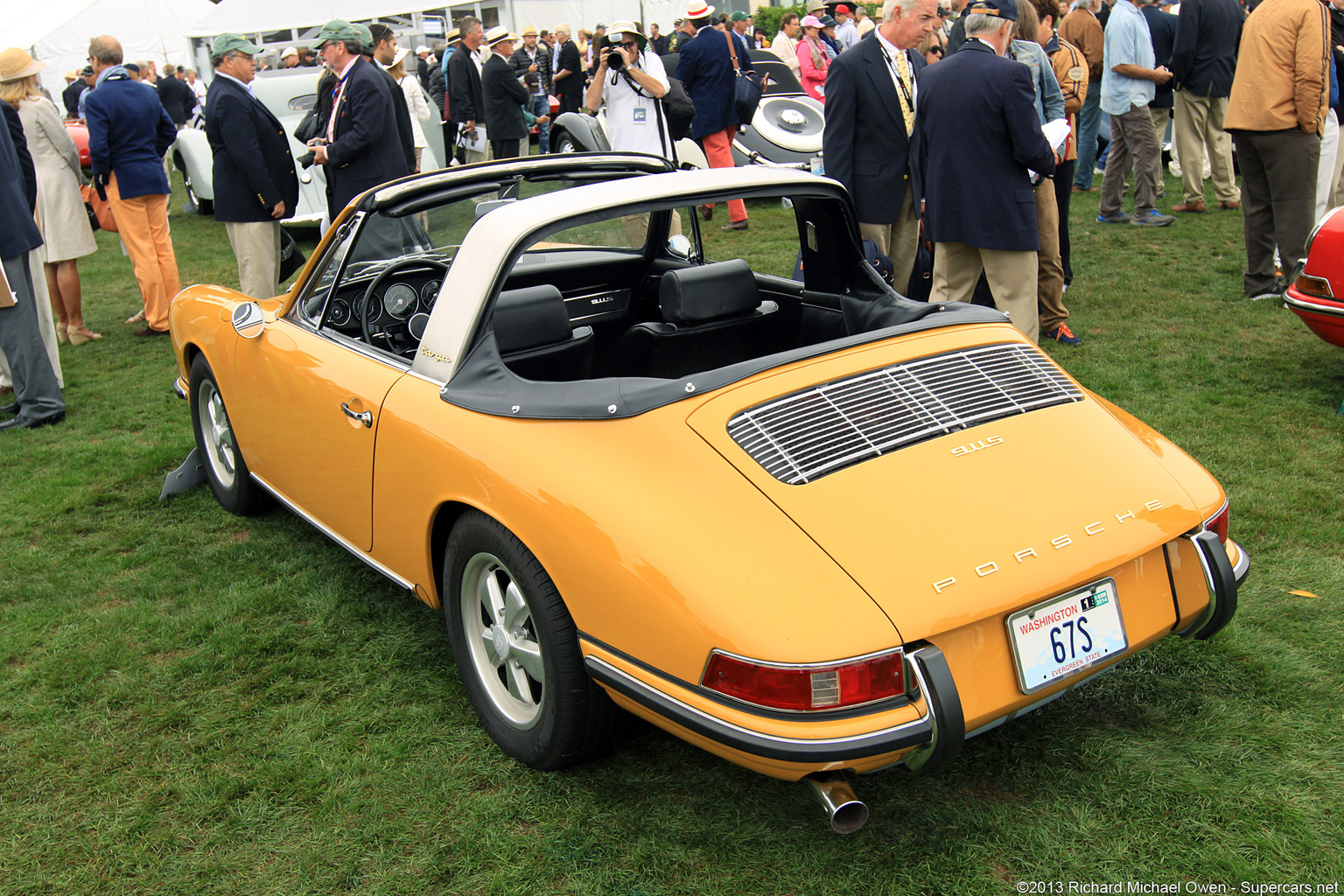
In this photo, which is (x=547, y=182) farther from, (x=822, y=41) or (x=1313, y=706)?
(x=822, y=41)

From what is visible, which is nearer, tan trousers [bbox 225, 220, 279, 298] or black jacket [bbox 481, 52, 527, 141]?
tan trousers [bbox 225, 220, 279, 298]

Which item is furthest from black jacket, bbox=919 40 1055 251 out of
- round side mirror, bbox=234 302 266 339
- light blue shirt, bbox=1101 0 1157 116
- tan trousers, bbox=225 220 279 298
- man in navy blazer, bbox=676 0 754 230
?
man in navy blazer, bbox=676 0 754 230

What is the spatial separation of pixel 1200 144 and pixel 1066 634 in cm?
927

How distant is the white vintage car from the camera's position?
1124 centimetres

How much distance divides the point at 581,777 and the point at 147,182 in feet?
22.8

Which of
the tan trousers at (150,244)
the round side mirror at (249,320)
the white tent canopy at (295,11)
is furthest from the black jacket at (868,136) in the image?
the white tent canopy at (295,11)

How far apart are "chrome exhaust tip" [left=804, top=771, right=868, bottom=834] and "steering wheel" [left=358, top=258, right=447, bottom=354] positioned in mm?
2338

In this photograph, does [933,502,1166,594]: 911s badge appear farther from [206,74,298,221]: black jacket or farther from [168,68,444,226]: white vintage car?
[168,68,444,226]: white vintage car

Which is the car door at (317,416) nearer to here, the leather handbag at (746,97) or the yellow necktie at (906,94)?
the yellow necktie at (906,94)

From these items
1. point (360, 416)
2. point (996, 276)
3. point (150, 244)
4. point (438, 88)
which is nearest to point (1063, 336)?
Answer: point (996, 276)

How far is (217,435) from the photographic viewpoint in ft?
15.5

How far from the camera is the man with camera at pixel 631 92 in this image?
8.75m

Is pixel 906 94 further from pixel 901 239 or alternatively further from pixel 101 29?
pixel 101 29

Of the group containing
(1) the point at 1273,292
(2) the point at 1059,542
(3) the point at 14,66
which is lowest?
(1) the point at 1273,292
